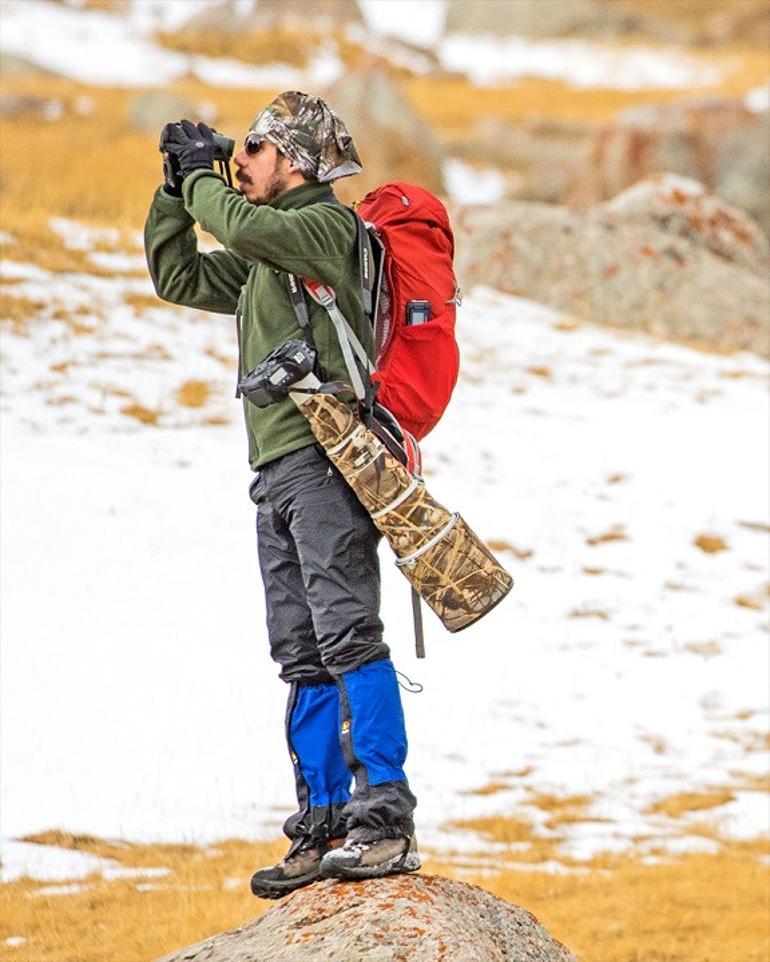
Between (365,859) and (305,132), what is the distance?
1.76 metres

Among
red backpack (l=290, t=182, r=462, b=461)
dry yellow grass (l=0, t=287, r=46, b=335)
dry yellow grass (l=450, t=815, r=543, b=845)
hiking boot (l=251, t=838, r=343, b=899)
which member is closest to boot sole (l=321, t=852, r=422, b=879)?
hiking boot (l=251, t=838, r=343, b=899)

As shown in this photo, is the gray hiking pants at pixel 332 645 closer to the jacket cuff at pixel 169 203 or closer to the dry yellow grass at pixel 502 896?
the jacket cuff at pixel 169 203

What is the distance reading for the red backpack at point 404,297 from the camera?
389cm

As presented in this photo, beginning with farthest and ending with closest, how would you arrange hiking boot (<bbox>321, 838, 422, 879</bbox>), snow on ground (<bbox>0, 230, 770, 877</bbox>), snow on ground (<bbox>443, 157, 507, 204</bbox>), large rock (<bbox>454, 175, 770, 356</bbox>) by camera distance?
snow on ground (<bbox>443, 157, 507, 204</bbox>) → large rock (<bbox>454, 175, 770, 356</bbox>) → snow on ground (<bbox>0, 230, 770, 877</bbox>) → hiking boot (<bbox>321, 838, 422, 879</bbox>)

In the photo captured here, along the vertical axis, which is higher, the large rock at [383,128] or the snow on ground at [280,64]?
the snow on ground at [280,64]

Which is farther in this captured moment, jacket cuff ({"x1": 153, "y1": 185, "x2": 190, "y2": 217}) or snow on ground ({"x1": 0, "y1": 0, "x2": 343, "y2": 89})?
snow on ground ({"x1": 0, "y1": 0, "x2": 343, "y2": 89})

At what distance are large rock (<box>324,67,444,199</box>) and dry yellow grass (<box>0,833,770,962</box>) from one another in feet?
50.8

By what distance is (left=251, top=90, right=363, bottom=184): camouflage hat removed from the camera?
3.91 metres

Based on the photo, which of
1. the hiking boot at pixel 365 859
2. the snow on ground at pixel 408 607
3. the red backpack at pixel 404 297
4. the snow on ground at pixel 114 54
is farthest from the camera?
the snow on ground at pixel 114 54

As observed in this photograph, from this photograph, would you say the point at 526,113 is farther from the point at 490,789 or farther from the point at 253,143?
the point at 253,143

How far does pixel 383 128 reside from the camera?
69.9 ft

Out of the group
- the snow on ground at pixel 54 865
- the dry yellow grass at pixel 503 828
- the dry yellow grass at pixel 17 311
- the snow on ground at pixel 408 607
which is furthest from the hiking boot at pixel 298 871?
the dry yellow grass at pixel 17 311

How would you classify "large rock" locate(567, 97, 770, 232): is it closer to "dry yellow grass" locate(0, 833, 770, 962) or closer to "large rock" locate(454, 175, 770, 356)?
"large rock" locate(454, 175, 770, 356)

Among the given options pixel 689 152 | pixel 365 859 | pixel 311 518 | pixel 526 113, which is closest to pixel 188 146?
pixel 311 518
